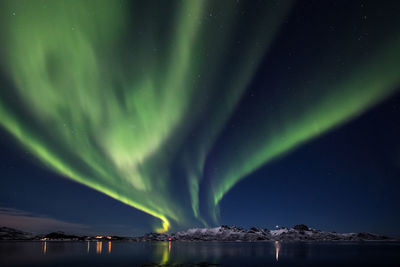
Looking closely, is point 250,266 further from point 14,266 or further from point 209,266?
point 14,266

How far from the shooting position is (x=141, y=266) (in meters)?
59.7

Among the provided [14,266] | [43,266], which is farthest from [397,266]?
[14,266]

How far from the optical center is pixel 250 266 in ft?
207

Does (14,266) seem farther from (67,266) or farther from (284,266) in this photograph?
(284,266)

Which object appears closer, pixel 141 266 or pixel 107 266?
pixel 141 266

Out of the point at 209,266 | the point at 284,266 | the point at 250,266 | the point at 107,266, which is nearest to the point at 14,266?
the point at 107,266

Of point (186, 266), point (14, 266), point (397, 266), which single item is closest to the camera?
point (186, 266)

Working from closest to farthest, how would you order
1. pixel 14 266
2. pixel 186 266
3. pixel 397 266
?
pixel 186 266 < pixel 14 266 < pixel 397 266

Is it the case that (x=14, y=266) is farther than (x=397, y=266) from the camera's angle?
No

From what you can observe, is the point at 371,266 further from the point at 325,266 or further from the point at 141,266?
the point at 141,266

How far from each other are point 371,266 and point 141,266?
6116cm

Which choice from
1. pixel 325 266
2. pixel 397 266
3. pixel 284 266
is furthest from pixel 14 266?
pixel 397 266

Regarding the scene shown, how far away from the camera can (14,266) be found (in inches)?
2483

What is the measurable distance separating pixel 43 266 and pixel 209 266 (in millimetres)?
41751
